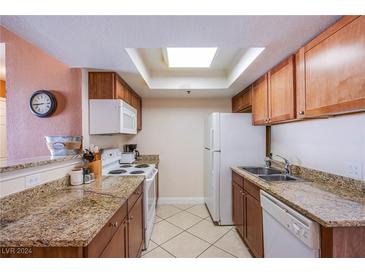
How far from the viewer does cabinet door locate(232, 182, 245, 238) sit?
84.7 inches

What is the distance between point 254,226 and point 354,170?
1.02 m

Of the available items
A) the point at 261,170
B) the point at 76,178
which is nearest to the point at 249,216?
the point at 261,170

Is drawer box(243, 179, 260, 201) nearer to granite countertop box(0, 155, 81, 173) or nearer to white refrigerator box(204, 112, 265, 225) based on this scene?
white refrigerator box(204, 112, 265, 225)

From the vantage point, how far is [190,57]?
7.03 feet

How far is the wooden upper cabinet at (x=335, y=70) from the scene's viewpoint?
1011mm

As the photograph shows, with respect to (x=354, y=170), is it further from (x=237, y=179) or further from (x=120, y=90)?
(x=120, y=90)

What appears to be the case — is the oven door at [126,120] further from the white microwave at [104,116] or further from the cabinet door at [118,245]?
the cabinet door at [118,245]

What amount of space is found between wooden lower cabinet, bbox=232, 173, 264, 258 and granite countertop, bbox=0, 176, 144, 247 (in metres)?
1.28

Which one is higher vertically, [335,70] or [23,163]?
[335,70]

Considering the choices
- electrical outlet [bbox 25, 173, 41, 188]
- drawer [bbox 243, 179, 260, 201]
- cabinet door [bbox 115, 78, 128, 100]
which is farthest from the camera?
cabinet door [bbox 115, 78, 128, 100]

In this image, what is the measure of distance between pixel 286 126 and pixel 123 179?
212 centimetres

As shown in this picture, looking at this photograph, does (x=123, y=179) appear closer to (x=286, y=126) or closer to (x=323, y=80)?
(x=323, y=80)

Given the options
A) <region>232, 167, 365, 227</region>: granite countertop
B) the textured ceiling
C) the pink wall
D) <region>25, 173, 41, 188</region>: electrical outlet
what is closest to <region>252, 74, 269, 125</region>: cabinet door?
the textured ceiling

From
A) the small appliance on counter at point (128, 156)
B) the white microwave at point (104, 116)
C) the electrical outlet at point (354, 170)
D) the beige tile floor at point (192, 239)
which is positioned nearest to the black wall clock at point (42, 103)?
the white microwave at point (104, 116)
